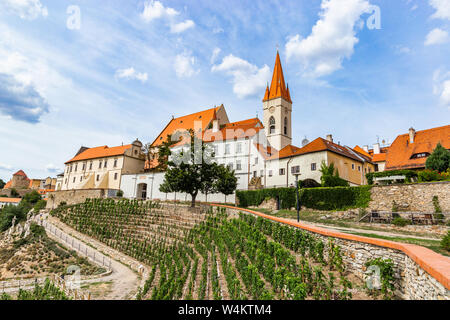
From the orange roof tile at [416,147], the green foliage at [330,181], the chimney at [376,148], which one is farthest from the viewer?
the chimney at [376,148]

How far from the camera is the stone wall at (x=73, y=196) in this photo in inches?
1633

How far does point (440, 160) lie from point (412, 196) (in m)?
9.06

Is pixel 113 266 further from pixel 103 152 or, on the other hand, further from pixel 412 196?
pixel 103 152

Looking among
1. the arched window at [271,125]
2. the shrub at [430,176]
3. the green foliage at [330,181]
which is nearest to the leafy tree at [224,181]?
the green foliage at [330,181]

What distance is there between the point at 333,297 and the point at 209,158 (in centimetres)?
2272

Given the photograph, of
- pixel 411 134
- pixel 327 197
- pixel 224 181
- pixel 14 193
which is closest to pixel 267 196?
pixel 224 181

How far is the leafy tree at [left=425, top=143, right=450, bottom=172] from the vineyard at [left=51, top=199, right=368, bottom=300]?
20831 mm

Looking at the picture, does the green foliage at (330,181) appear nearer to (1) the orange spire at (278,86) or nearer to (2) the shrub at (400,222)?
(2) the shrub at (400,222)

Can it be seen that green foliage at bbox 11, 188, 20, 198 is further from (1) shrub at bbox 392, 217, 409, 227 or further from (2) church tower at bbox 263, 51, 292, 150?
(1) shrub at bbox 392, 217, 409, 227

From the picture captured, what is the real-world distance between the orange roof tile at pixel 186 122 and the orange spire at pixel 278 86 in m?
11.3

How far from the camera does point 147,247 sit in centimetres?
2098

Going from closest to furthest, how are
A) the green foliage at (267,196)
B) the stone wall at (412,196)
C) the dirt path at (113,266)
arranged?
1. the dirt path at (113,266)
2. the stone wall at (412,196)
3. the green foliage at (267,196)

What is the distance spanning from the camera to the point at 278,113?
163 feet

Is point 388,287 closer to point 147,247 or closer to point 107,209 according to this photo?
point 147,247
